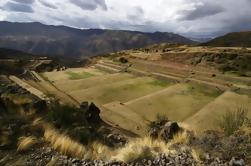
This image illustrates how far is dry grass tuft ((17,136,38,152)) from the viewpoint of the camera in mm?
6800

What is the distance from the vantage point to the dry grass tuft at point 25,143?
22.3ft

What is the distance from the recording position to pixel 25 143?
271 inches

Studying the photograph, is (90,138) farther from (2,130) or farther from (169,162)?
(169,162)

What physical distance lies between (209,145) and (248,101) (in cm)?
1330

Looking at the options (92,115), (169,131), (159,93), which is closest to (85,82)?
(159,93)

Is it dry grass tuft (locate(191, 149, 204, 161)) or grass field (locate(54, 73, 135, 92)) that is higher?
dry grass tuft (locate(191, 149, 204, 161))

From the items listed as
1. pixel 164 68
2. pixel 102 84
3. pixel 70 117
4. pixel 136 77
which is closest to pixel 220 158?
pixel 70 117

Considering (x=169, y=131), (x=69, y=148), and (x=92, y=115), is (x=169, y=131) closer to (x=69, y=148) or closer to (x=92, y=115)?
(x=69, y=148)

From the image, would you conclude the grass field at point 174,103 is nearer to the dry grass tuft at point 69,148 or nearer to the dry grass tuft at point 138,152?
the dry grass tuft at point 138,152

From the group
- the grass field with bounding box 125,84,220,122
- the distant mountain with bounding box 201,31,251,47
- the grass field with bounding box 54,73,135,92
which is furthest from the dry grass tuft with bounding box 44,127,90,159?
the distant mountain with bounding box 201,31,251,47

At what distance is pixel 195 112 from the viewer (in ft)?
56.6

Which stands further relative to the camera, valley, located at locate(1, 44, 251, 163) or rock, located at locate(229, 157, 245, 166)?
valley, located at locate(1, 44, 251, 163)

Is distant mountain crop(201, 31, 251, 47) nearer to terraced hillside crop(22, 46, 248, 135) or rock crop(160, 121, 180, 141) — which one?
terraced hillside crop(22, 46, 248, 135)

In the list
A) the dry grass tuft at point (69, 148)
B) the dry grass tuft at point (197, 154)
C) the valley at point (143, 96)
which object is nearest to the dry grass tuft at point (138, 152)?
the valley at point (143, 96)
